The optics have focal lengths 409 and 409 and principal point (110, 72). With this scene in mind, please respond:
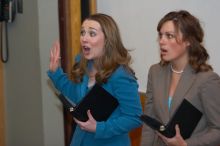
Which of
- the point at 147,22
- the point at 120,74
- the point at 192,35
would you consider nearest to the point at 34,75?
the point at 147,22

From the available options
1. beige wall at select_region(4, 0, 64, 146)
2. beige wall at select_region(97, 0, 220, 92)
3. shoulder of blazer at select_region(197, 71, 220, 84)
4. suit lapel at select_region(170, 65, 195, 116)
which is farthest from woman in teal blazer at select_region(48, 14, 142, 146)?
beige wall at select_region(4, 0, 64, 146)

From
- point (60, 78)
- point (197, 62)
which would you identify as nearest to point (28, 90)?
point (60, 78)

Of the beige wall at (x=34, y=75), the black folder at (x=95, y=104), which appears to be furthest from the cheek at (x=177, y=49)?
the beige wall at (x=34, y=75)

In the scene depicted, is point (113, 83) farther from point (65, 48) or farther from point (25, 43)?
point (25, 43)

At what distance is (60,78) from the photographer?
2.26m

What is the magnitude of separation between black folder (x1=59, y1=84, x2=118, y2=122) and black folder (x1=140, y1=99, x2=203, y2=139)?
0.31 metres

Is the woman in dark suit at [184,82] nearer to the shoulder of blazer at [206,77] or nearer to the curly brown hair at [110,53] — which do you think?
the shoulder of blazer at [206,77]

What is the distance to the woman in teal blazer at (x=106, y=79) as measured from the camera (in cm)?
195

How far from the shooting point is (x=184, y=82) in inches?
69.4

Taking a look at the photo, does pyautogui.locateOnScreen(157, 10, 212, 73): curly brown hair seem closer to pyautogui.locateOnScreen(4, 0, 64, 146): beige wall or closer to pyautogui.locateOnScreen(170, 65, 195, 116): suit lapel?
pyautogui.locateOnScreen(170, 65, 195, 116): suit lapel

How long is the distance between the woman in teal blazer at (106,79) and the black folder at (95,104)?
1.0 inches

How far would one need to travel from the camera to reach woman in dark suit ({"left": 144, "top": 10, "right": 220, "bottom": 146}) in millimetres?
1701

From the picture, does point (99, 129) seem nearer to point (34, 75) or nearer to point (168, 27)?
point (168, 27)

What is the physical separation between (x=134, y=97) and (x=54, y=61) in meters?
0.54
